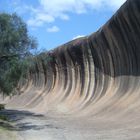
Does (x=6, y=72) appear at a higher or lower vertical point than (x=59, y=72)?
lower

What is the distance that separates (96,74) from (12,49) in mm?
20667

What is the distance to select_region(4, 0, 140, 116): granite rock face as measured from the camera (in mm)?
38438

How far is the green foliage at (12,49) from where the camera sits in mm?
30484

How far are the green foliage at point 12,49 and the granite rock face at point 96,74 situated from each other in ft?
4.58

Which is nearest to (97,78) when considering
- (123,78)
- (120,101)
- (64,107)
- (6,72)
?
(64,107)

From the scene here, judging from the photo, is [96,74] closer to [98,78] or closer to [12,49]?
[98,78]

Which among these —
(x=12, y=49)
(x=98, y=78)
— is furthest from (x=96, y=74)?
(x=12, y=49)

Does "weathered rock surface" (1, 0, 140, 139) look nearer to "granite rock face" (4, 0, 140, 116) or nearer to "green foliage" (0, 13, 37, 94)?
"granite rock face" (4, 0, 140, 116)

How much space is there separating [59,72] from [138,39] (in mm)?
26015

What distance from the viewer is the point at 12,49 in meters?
31.2

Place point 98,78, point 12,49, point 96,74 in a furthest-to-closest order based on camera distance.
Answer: point 96,74
point 98,78
point 12,49

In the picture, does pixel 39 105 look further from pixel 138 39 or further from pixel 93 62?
pixel 138 39

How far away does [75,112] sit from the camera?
1874 inches

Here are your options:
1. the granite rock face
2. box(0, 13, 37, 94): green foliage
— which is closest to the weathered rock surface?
the granite rock face
